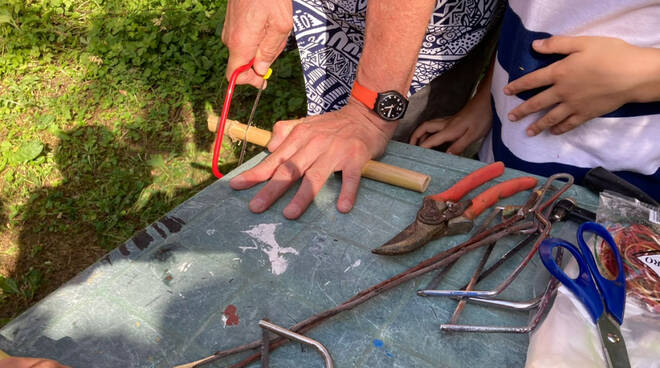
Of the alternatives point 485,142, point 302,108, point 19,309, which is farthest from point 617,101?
point 19,309

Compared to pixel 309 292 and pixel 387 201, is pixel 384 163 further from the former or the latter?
pixel 309 292

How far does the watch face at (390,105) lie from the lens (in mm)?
1370

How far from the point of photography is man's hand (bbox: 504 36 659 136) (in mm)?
1041

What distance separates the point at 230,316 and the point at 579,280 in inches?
27.1

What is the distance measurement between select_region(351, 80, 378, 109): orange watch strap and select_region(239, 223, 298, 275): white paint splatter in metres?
0.48

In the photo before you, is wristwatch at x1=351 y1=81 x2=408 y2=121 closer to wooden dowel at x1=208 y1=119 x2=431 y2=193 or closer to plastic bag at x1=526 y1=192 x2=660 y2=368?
wooden dowel at x1=208 y1=119 x2=431 y2=193

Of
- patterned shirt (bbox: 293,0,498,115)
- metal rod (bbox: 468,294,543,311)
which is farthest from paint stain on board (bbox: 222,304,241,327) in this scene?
patterned shirt (bbox: 293,0,498,115)

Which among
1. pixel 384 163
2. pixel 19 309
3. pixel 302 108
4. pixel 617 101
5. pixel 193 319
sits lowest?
pixel 19 309

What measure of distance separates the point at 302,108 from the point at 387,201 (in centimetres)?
178

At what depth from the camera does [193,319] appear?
95 cm

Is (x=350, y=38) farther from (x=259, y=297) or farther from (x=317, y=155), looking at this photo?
(x=259, y=297)

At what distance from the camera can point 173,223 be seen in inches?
46.3

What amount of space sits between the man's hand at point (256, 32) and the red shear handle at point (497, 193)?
34.1 inches

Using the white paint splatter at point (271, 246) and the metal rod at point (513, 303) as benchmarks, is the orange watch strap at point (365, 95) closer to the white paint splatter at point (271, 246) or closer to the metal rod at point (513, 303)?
the white paint splatter at point (271, 246)
